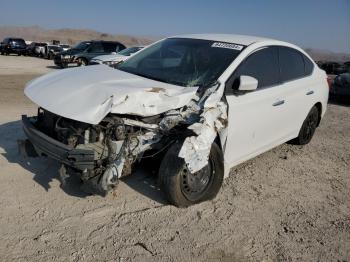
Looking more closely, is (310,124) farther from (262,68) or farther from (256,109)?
(256,109)

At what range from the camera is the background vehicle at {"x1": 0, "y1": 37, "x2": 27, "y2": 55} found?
35438mm

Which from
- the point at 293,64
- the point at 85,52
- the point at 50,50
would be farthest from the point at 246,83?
the point at 50,50

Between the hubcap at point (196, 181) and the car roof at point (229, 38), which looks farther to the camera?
the car roof at point (229, 38)

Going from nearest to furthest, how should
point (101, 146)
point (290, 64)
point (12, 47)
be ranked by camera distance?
point (101, 146) < point (290, 64) < point (12, 47)

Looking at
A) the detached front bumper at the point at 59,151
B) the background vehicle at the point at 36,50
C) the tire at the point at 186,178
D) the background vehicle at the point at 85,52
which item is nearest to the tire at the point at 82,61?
the background vehicle at the point at 85,52

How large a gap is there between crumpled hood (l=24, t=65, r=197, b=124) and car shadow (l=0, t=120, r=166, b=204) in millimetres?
924

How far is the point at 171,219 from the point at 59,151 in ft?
4.26

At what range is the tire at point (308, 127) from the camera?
6.35 metres

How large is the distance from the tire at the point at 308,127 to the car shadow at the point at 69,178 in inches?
109

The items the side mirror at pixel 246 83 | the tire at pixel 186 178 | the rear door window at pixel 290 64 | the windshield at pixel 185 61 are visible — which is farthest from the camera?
the rear door window at pixel 290 64

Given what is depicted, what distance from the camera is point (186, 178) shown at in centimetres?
414

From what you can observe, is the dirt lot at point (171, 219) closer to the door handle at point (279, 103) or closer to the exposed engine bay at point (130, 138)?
the exposed engine bay at point (130, 138)

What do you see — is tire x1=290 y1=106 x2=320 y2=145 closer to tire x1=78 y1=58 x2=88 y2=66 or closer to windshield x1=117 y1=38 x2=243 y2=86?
windshield x1=117 y1=38 x2=243 y2=86

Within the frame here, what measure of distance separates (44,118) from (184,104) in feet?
5.36
